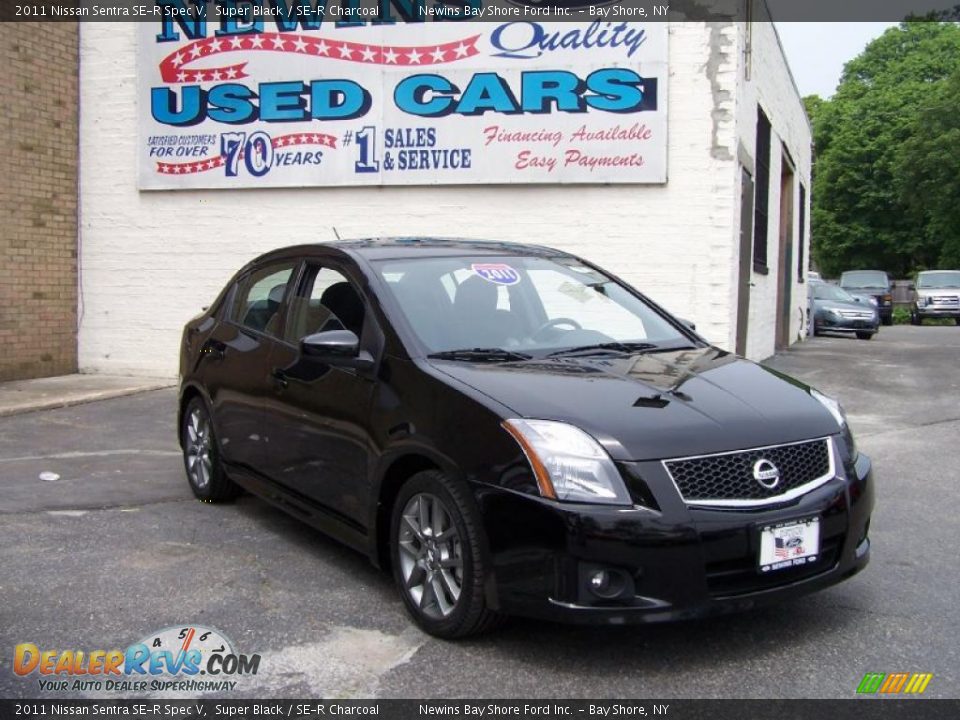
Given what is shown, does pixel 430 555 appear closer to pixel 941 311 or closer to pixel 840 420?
pixel 840 420

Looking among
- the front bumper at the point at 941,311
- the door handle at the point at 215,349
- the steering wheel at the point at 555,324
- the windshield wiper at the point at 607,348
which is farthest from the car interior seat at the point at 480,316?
the front bumper at the point at 941,311

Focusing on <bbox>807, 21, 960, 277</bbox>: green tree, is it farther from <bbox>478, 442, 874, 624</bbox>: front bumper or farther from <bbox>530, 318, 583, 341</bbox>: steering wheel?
<bbox>478, 442, 874, 624</bbox>: front bumper

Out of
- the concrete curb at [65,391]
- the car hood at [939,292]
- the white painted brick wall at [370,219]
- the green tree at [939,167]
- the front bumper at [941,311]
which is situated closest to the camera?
the concrete curb at [65,391]

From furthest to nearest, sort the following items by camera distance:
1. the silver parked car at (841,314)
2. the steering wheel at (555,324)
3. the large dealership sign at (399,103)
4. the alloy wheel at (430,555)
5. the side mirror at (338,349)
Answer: the silver parked car at (841,314) < the large dealership sign at (399,103) < the steering wheel at (555,324) < the side mirror at (338,349) < the alloy wheel at (430,555)

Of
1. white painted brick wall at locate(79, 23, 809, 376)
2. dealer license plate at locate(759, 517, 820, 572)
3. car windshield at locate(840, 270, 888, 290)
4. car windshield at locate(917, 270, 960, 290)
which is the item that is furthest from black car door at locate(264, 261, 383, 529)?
car windshield at locate(917, 270, 960, 290)

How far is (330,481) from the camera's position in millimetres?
4758

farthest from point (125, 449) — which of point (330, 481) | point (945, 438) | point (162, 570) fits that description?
point (945, 438)

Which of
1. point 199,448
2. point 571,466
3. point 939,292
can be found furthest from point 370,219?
point 939,292

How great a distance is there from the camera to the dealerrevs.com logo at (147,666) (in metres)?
3.69

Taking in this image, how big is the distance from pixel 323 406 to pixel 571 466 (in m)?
1.61

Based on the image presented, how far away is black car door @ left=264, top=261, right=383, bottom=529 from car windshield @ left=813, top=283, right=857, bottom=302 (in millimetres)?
21004

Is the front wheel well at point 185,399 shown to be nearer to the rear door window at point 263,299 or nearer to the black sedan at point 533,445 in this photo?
the rear door window at point 263,299

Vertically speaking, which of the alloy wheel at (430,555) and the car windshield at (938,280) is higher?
the car windshield at (938,280)

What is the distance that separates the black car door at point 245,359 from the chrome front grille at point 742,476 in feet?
8.39
